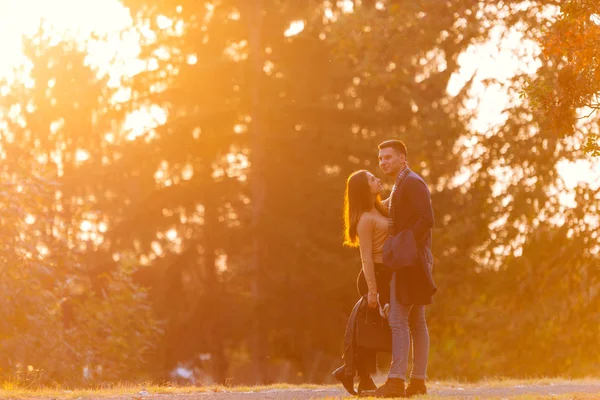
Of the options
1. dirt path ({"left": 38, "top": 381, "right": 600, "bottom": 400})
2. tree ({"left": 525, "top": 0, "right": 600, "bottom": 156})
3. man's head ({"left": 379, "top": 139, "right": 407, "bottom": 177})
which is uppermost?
tree ({"left": 525, "top": 0, "right": 600, "bottom": 156})

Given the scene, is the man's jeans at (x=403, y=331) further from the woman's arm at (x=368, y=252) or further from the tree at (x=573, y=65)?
the tree at (x=573, y=65)

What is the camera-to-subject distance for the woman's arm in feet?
27.8

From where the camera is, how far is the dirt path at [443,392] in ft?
31.0

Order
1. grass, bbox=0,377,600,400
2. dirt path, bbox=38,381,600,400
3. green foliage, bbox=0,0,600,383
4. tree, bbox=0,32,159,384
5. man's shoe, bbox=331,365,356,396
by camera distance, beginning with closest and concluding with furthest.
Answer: man's shoe, bbox=331,365,356,396
grass, bbox=0,377,600,400
dirt path, bbox=38,381,600,400
tree, bbox=0,32,159,384
green foliage, bbox=0,0,600,383

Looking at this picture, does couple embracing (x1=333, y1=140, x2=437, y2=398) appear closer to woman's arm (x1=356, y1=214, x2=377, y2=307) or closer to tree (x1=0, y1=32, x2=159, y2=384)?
woman's arm (x1=356, y1=214, x2=377, y2=307)

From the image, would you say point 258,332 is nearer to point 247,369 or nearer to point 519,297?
point 247,369

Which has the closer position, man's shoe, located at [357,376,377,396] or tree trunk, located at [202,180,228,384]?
man's shoe, located at [357,376,377,396]

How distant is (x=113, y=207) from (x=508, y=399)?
1912 cm

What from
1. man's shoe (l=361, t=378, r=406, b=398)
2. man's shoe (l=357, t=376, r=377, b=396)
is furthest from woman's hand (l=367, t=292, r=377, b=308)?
man's shoe (l=357, t=376, r=377, b=396)

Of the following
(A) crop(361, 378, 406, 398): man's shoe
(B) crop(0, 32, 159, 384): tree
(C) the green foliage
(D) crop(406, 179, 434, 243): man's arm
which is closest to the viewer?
(D) crop(406, 179, 434, 243): man's arm

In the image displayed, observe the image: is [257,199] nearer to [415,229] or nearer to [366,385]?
[366,385]

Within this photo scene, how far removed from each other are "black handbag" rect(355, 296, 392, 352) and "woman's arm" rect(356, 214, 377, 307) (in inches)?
4.9

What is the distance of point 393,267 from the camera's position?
327 inches

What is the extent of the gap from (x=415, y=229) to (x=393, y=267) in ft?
1.19
